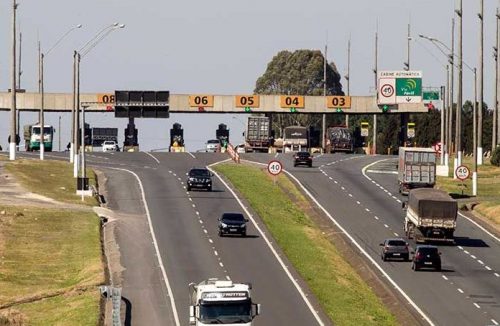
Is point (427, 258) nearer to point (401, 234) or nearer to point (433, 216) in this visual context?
point (433, 216)

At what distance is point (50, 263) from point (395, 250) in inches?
786

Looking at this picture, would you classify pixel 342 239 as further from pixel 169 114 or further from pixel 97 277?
pixel 169 114

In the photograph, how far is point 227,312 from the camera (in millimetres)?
44469

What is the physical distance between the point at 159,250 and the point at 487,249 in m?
21.2

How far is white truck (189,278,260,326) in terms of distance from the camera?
44406 mm

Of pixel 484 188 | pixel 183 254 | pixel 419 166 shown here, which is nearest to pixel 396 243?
pixel 183 254

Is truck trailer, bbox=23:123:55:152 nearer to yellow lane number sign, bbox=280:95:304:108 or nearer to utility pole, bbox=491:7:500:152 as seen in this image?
yellow lane number sign, bbox=280:95:304:108

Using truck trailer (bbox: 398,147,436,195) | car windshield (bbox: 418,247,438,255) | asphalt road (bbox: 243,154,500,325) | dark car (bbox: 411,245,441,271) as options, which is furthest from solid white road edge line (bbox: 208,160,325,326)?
truck trailer (bbox: 398,147,436,195)

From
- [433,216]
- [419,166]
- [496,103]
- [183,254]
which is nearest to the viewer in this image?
[183,254]

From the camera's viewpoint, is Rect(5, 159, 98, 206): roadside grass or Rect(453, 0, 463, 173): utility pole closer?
Rect(5, 159, 98, 206): roadside grass

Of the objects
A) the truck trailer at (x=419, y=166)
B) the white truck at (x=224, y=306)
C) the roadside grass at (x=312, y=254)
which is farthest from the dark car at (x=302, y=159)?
the white truck at (x=224, y=306)

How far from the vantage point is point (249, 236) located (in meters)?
85.6

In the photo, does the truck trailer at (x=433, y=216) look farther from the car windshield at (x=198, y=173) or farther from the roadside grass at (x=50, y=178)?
the car windshield at (x=198, y=173)

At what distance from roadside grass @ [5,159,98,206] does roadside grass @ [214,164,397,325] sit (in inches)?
481
